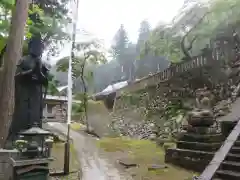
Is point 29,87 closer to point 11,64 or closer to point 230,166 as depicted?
point 11,64

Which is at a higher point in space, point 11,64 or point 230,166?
point 11,64

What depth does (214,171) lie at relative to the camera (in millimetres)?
6051

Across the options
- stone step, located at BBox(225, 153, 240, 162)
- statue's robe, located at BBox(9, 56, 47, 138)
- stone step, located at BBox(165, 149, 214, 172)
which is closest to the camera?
statue's robe, located at BBox(9, 56, 47, 138)

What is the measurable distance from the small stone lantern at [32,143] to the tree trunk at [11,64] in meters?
1.78

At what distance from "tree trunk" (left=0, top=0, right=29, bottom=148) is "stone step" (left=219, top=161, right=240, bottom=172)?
5584mm

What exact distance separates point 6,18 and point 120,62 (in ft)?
156

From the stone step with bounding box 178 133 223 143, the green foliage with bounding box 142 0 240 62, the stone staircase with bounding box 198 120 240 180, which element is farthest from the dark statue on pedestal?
the green foliage with bounding box 142 0 240 62

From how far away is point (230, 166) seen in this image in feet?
20.2

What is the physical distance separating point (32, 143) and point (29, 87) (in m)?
1.50

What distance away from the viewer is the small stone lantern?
528cm

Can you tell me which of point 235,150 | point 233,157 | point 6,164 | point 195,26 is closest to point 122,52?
point 195,26

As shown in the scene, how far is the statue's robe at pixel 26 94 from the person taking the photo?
19.9 ft

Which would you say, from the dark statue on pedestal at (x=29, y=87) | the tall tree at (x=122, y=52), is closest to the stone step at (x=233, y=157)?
the dark statue on pedestal at (x=29, y=87)

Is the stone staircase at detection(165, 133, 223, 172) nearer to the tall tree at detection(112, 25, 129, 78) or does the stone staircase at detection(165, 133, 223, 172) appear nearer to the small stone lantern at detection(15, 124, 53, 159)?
the small stone lantern at detection(15, 124, 53, 159)
